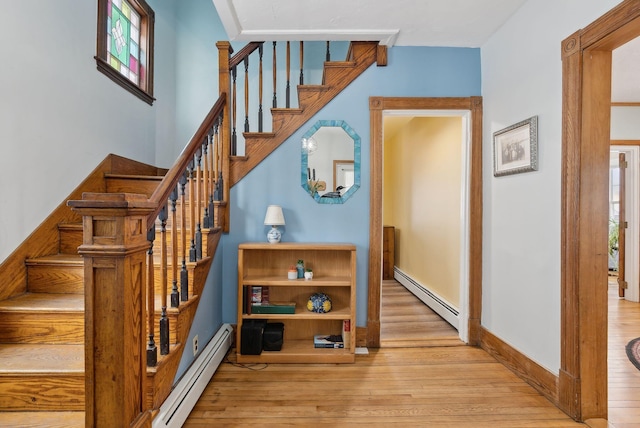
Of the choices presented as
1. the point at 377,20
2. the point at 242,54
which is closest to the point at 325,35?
the point at 377,20

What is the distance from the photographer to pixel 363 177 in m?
2.66

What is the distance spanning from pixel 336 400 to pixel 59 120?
8.70 ft

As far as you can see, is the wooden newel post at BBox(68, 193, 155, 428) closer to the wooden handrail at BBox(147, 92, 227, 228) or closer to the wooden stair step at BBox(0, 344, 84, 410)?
the wooden handrail at BBox(147, 92, 227, 228)

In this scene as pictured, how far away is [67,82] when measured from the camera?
2.24 meters

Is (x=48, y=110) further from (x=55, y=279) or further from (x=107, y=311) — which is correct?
(x=107, y=311)

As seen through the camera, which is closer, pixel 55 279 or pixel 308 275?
pixel 55 279

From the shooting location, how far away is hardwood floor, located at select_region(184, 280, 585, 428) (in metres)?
1.73

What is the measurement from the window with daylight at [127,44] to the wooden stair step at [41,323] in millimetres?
1959

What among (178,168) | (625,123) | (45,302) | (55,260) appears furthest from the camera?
(625,123)

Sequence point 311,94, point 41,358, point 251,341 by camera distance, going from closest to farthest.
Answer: point 41,358 → point 251,341 → point 311,94

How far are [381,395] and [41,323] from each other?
1973mm

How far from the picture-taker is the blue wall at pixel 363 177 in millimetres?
2652

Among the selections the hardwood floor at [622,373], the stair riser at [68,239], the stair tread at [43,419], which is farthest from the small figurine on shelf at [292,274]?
the hardwood floor at [622,373]

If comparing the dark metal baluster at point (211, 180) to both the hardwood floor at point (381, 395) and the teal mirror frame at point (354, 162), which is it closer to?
the teal mirror frame at point (354, 162)
